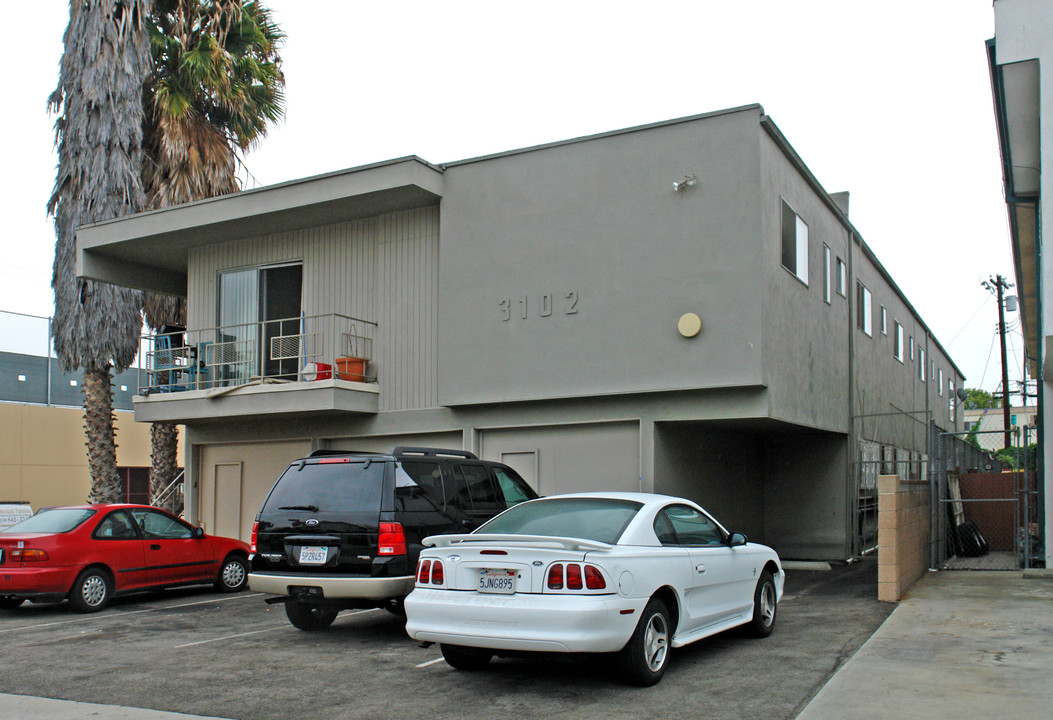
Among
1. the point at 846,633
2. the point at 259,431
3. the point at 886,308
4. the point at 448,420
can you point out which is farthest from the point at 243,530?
the point at 886,308

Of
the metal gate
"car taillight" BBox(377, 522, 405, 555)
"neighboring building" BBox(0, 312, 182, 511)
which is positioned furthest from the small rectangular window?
"neighboring building" BBox(0, 312, 182, 511)

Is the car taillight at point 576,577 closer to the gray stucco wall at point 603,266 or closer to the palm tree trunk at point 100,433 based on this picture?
the gray stucco wall at point 603,266

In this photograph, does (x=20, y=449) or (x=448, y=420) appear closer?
(x=448, y=420)

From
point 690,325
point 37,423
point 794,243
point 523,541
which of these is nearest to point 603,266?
point 690,325

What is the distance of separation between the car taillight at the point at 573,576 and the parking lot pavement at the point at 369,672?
0.78 meters

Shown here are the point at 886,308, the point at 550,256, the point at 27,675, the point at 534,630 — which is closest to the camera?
the point at 534,630

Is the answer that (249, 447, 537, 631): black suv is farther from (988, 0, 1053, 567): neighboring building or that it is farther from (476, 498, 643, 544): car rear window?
(988, 0, 1053, 567): neighboring building

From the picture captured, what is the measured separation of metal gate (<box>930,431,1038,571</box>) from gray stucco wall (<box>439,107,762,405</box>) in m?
4.43

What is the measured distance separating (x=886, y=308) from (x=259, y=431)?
15.5m

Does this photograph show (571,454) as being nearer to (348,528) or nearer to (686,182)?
(686,182)

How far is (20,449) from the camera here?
26188 millimetres

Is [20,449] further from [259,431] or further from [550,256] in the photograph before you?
[550,256]

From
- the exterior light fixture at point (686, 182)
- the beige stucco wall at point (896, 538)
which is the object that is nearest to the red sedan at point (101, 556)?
the exterior light fixture at point (686, 182)

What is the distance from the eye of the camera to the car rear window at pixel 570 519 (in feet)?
23.9
